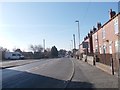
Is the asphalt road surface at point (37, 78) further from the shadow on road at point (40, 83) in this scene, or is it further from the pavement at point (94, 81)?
the pavement at point (94, 81)

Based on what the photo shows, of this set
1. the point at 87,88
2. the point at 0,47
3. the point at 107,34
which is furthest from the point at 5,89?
the point at 0,47

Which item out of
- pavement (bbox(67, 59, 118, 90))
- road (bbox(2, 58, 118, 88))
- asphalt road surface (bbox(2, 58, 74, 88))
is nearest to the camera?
pavement (bbox(67, 59, 118, 90))

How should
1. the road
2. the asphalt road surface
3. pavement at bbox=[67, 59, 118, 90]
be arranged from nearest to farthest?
pavement at bbox=[67, 59, 118, 90] < the road < the asphalt road surface

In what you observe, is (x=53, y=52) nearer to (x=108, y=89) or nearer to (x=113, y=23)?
(x=113, y=23)

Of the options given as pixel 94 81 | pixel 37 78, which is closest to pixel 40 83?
pixel 94 81

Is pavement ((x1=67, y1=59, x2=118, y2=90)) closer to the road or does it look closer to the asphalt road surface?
the road

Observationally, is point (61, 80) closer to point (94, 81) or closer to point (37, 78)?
point (94, 81)

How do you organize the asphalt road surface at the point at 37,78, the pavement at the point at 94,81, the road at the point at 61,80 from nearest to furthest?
the pavement at the point at 94,81
the road at the point at 61,80
the asphalt road surface at the point at 37,78

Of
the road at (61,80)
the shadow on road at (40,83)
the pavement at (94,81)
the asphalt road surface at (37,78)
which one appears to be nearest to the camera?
the pavement at (94,81)

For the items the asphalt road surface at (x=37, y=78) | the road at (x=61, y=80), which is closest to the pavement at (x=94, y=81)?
the road at (x=61, y=80)

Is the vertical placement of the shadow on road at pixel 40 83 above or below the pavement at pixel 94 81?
below

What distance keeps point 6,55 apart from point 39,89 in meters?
93.6

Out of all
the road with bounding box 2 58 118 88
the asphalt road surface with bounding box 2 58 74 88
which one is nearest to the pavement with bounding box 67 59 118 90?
the road with bounding box 2 58 118 88

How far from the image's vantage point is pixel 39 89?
14.0 meters
